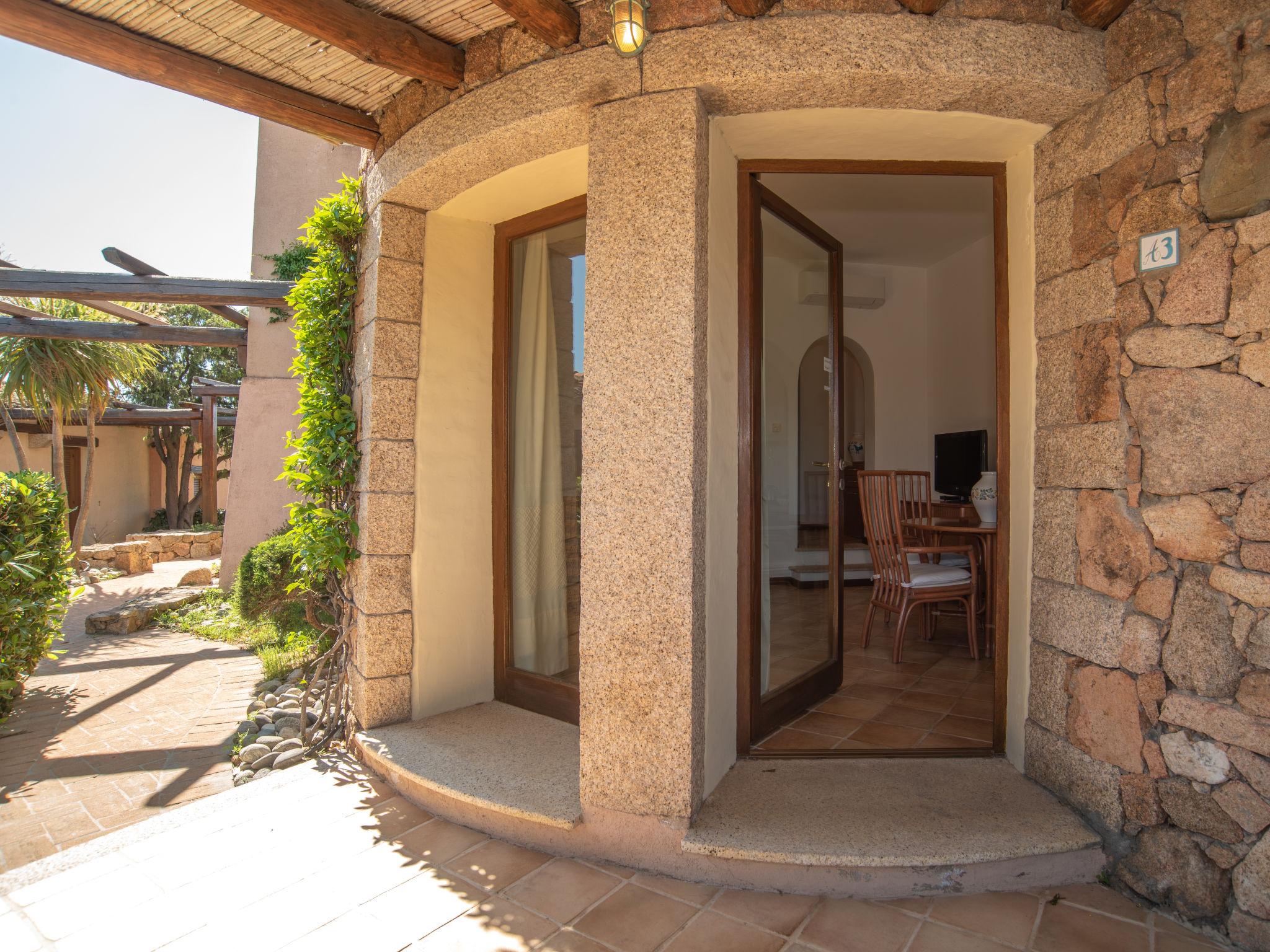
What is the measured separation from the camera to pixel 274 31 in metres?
2.46

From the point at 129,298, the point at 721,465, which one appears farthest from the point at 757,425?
the point at 129,298

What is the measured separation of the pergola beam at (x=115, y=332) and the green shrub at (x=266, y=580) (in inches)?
109

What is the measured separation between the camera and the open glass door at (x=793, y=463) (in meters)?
2.73

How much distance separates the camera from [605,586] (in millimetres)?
2195

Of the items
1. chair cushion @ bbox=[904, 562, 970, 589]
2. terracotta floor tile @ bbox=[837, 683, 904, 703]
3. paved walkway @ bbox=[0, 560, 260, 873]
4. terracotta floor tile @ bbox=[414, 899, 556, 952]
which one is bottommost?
paved walkway @ bbox=[0, 560, 260, 873]

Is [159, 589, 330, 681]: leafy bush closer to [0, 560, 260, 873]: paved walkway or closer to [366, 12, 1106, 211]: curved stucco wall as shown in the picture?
[0, 560, 260, 873]: paved walkway

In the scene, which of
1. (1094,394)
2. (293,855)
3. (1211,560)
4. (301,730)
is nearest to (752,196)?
(1094,394)

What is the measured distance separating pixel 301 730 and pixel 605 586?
76.2 inches

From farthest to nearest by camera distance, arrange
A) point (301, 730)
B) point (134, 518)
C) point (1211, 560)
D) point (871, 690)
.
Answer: point (134, 518), point (871, 690), point (301, 730), point (1211, 560)

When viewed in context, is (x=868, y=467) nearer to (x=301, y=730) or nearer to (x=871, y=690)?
(x=871, y=690)

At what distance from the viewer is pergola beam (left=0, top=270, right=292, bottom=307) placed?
5.62 meters

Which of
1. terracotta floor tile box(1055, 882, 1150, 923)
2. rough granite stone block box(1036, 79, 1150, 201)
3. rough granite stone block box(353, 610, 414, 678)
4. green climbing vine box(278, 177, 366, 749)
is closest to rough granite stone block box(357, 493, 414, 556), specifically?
green climbing vine box(278, 177, 366, 749)

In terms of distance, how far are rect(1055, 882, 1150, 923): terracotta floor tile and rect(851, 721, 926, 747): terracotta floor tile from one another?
781 mm

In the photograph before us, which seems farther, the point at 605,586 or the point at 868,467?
the point at 868,467
